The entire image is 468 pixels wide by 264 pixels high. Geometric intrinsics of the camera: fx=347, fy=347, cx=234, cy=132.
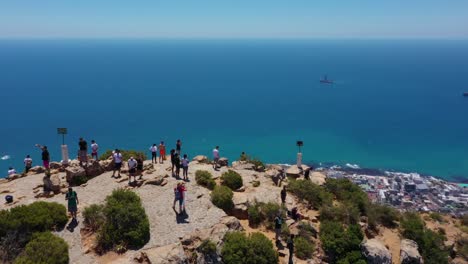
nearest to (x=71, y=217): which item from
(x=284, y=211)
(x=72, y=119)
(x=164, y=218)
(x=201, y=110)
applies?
(x=164, y=218)

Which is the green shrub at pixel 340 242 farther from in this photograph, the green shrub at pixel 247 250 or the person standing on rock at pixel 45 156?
the person standing on rock at pixel 45 156

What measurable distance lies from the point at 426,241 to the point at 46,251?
21402 mm

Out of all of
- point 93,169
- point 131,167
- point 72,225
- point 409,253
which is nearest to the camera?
point 72,225

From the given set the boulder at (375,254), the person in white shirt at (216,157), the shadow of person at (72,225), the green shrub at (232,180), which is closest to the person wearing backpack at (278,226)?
the boulder at (375,254)

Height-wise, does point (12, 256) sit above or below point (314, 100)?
above

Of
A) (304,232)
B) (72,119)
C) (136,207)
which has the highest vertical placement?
(136,207)

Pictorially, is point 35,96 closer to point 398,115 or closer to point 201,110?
point 201,110

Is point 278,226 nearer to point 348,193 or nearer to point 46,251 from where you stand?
point 348,193

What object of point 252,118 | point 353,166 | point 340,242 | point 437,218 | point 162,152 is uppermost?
point 162,152

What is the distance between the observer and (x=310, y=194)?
938 inches

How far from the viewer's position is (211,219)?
1883 centimetres

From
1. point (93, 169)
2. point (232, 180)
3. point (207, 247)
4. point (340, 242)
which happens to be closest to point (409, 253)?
point (340, 242)

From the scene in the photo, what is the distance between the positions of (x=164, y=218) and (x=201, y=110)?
307 ft

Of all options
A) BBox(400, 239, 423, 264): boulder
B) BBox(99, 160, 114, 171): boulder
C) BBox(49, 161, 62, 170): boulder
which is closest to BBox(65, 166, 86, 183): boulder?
BBox(99, 160, 114, 171): boulder
